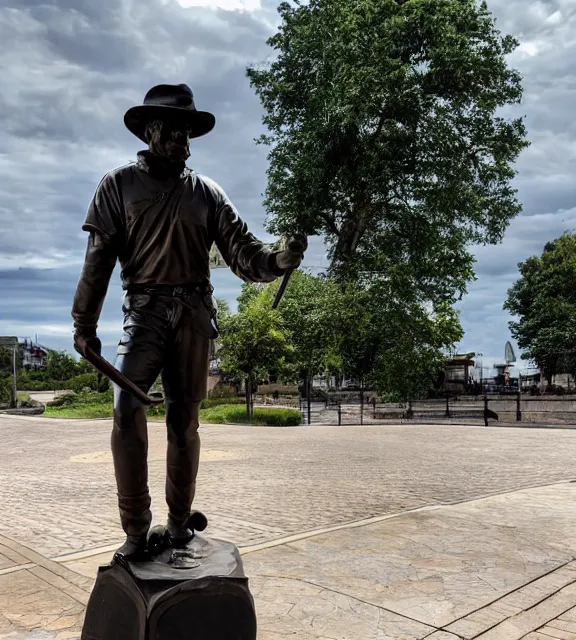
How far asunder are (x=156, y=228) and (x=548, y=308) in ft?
115

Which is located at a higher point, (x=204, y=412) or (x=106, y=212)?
(x=106, y=212)

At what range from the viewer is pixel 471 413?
25500 mm

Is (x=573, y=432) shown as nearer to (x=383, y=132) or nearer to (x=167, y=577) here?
(x=383, y=132)

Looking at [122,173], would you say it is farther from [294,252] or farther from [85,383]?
[85,383]

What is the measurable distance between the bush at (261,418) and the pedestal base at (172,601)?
19059mm

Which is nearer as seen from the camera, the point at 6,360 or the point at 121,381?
the point at 121,381

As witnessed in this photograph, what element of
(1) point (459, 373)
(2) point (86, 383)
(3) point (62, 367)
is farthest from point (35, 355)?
(1) point (459, 373)

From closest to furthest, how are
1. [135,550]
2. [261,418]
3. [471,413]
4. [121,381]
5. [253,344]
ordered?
[121,381] < [135,550] < [253,344] < [261,418] < [471,413]

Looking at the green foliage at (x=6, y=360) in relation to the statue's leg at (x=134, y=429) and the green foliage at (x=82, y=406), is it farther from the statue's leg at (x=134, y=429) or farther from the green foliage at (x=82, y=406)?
the statue's leg at (x=134, y=429)

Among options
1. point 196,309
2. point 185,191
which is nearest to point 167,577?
point 196,309

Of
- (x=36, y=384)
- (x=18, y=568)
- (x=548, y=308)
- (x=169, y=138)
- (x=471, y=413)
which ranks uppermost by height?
(x=548, y=308)

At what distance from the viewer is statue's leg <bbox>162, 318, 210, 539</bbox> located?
10.9ft

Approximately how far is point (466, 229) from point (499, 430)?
11.5m

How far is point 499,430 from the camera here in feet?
63.0
